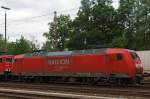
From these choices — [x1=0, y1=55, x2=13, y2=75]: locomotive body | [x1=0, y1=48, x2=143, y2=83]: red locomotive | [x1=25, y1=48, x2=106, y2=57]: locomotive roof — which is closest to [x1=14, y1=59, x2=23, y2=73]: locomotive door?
[x1=0, y1=48, x2=143, y2=83]: red locomotive

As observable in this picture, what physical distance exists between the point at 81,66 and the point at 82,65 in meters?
0.18

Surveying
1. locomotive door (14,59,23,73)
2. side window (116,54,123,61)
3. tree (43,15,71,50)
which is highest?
tree (43,15,71,50)

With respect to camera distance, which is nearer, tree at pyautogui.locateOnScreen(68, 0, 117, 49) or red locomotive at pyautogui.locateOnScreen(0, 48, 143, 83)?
red locomotive at pyautogui.locateOnScreen(0, 48, 143, 83)

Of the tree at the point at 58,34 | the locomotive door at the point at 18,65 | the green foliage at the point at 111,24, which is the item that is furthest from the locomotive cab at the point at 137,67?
the tree at the point at 58,34

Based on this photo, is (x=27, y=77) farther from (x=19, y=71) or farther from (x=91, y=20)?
(x=91, y=20)

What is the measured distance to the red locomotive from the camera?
28.8 metres

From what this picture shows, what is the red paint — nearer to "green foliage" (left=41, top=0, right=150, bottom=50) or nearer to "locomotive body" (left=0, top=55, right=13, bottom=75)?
"locomotive body" (left=0, top=55, right=13, bottom=75)

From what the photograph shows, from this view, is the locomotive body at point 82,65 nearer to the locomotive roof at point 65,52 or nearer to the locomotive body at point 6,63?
the locomotive roof at point 65,52

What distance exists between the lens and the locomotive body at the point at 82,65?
2878 centimetres

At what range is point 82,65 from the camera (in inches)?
1252

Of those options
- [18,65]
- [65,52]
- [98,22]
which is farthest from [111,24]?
[65,52]

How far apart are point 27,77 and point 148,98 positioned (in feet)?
65.5

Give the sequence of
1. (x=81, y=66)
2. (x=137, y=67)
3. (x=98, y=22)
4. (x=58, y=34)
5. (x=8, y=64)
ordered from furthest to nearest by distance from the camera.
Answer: (x=58, y=34)
(x=98, y=22)
(x=8, y=64)
(x=81, y=66)
(x=137, y=67)

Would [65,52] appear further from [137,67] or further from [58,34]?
[58,34]
